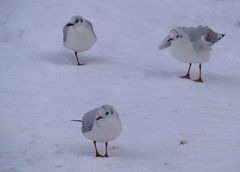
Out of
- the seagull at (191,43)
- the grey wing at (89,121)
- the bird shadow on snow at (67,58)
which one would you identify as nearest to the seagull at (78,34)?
the bird shadow on snow at (67,58)

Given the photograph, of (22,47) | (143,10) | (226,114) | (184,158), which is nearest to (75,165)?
(184,158)

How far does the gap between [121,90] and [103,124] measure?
2331 mm

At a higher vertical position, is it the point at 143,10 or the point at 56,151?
the point at 56,151

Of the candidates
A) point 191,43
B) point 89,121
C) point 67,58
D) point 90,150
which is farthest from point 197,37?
point 89,121

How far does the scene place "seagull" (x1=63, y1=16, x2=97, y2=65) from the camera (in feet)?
27.9

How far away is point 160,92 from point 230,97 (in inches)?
34.6

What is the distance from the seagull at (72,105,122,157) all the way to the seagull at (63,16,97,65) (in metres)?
3.11

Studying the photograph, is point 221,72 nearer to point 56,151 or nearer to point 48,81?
point 48,81

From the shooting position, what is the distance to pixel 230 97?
307 inches

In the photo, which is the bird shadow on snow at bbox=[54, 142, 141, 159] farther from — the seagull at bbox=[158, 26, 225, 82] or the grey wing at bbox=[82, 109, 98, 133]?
the seagull at bbox=[158, 26, 225, 82]

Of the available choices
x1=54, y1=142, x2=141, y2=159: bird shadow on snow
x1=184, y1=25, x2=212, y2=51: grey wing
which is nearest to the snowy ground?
x1=54, y1=142, x2=141, y2=159: bird shadow on snow

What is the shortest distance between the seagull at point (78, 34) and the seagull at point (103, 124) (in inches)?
122

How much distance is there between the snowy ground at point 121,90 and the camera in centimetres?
568

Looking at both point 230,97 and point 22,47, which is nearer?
point 230,97
